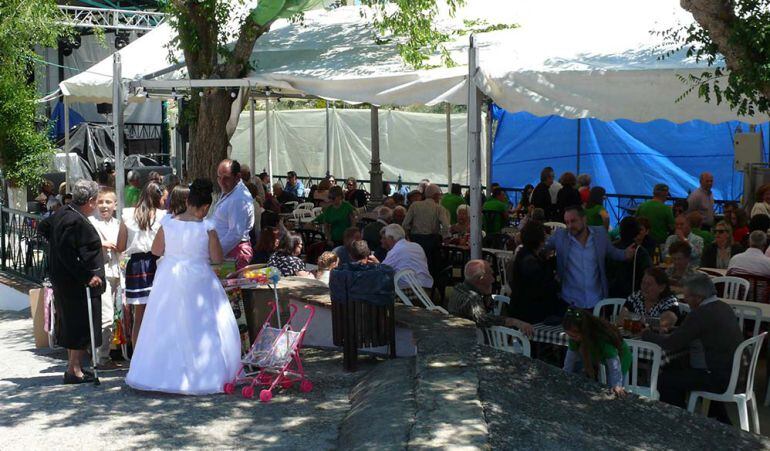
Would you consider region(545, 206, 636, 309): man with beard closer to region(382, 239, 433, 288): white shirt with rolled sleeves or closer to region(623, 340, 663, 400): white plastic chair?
region(623, 340, 663, 400): white plastic chair

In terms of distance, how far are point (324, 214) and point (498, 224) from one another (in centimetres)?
236

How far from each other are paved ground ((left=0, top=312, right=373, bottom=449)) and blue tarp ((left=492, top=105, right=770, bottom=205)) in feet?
40.6

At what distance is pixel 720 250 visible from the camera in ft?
32.4

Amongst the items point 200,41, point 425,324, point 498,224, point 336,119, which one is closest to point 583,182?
point 498,224

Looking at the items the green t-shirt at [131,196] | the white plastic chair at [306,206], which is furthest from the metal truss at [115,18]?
the green t-shirt at [131,196]

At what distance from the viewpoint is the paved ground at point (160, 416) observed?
6.25 metres

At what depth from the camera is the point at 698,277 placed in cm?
657

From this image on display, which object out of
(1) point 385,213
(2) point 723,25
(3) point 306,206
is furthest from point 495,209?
(2) point 723,25

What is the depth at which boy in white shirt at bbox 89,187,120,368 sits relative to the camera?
8250 millimetres

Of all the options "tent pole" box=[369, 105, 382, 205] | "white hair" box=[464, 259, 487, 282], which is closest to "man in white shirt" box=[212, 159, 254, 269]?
"white hair" box=[464, 259, 487, 282]

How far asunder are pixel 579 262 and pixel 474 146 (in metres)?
1.60

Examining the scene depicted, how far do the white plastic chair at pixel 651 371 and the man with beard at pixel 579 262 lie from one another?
1.35 meters

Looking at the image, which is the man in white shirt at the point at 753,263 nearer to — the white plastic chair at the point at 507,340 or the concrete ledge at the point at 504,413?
the white plastic chair at the point at 507,340

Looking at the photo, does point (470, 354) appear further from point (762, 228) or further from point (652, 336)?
point (762, 228)
